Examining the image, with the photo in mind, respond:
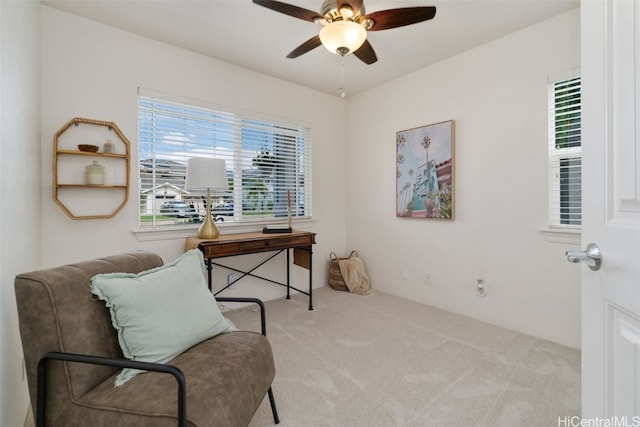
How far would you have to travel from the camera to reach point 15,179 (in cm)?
142

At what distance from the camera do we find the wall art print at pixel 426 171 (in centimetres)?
306

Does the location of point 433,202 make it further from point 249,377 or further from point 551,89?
point 249,377

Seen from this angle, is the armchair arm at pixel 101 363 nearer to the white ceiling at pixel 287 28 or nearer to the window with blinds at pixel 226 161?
the window with blinds at pixel 226 161

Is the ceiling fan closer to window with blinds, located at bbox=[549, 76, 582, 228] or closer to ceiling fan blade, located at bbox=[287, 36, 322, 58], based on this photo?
ceiling fan blade, located at bbox=[287, 36, 322, 58]

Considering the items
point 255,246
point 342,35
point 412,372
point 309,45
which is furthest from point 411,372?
point 309,45

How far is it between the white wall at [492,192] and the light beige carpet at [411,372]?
0.25 metres

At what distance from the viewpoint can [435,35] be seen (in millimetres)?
2621

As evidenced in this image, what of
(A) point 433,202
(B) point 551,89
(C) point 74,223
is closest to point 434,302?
(A) point 433,202

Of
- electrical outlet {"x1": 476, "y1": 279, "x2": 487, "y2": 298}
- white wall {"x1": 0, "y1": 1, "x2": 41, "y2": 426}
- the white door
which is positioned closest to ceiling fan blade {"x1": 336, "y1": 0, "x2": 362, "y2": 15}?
the white door

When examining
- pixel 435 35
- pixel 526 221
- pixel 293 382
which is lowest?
pixel 293 382

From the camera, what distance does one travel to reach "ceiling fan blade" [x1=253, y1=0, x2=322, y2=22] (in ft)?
5.77

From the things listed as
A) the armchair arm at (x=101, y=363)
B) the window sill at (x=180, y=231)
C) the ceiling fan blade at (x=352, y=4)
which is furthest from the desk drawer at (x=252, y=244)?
the ceiling fan blade at (x=352, y=4)

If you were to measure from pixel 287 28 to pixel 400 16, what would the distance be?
3.38 feet

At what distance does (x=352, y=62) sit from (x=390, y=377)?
9.25 feet
